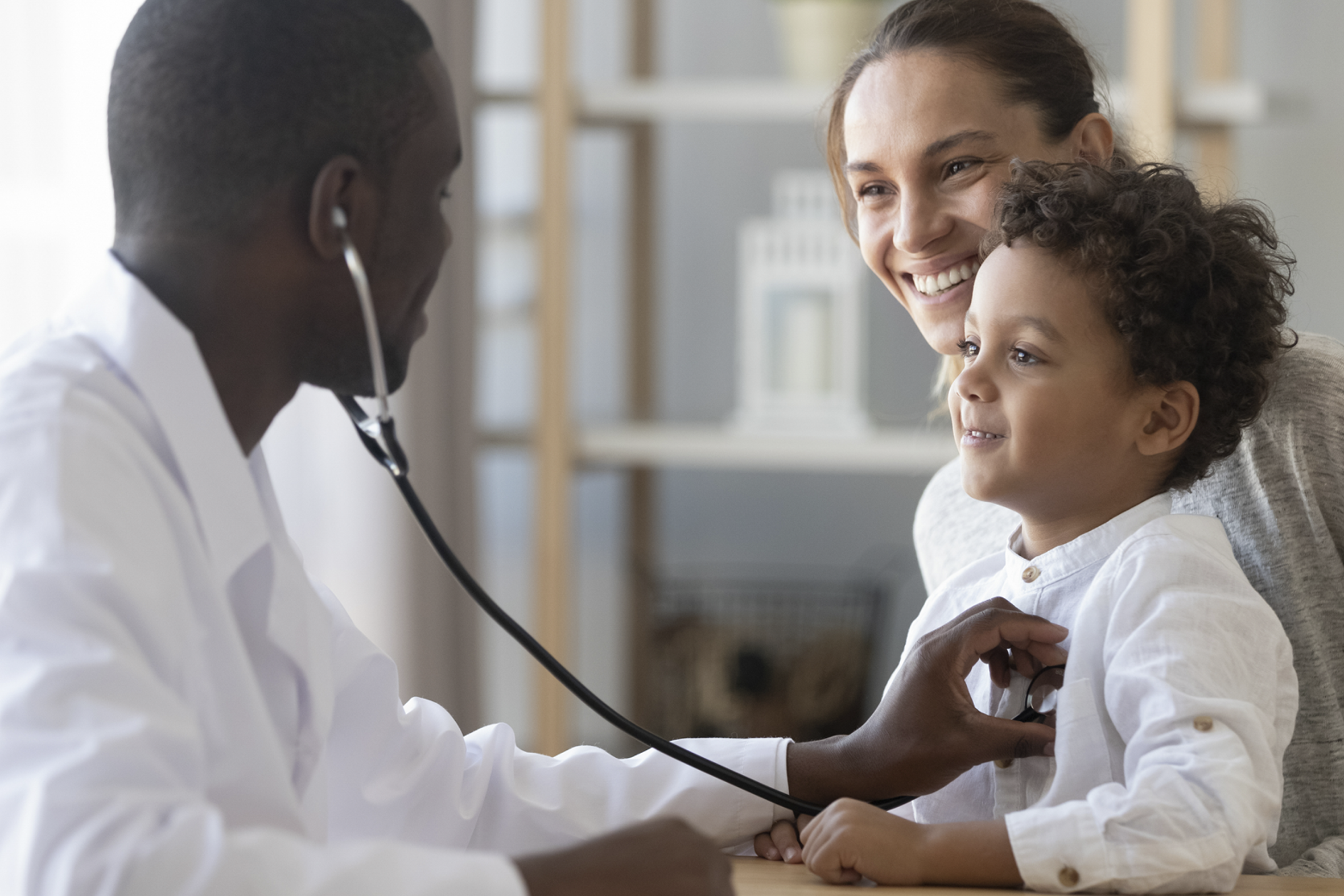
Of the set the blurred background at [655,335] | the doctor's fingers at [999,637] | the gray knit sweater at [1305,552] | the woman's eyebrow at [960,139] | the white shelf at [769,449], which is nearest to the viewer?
the doctor's fingers at [999,637]

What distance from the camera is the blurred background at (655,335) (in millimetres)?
2246

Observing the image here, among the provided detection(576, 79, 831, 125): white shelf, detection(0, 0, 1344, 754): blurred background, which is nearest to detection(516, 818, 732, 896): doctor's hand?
detection(0, 0, 1344, 754): blurred background

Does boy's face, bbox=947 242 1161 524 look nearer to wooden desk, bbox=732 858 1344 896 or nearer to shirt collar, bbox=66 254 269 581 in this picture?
wooden desk, bbox=732 858 1344 896

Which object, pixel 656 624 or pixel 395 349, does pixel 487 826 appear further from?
pixel 656 624

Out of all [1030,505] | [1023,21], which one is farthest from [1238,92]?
[1030,505]

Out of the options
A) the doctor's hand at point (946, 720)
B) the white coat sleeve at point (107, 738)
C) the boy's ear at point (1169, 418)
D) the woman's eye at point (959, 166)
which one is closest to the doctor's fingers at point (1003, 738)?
the doctor's hand at point (946, 720)

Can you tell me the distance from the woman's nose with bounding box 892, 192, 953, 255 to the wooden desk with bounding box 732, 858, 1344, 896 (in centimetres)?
70

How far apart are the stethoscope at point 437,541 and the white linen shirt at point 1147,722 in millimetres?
128

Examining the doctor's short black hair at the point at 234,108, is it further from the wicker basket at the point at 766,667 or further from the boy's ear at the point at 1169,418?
the wicker basket at the point at 766,667

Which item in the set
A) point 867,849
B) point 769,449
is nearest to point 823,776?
point 867,849

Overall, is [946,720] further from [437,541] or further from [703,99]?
[703,99]

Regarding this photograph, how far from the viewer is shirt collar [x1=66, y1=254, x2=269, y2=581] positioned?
0.63 m

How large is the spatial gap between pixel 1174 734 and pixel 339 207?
555 millimetres

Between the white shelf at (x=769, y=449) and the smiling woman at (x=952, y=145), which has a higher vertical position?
the smiling woman at (x=952, y=145)
